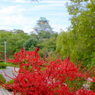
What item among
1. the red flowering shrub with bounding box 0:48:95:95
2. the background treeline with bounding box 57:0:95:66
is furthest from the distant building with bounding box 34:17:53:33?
the red flowering shrub with bounding box 0:48:95:95

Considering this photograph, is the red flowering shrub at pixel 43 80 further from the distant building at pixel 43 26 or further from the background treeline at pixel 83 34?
the distant building at pixel 43 26

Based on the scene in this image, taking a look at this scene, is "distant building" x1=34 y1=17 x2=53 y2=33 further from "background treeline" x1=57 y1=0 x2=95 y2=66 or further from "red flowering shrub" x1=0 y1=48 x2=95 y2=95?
"red flowering shrub" x1=0 y1=48 x2=95 y2=95

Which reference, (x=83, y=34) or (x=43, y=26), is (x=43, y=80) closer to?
(x=83, y=34)

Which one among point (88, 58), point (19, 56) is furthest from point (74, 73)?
point (88, 58)

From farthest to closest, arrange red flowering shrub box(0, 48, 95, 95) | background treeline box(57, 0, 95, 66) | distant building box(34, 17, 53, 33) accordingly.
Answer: distant building box(34, 17, 53, 33), background treeline box(57, 0, 95, 66), red flowering shrub box(0, 48, 95, 95)

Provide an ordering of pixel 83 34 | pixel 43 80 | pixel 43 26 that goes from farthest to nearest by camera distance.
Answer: pixel 43 26 → pixel 83 34 → pixel 43 80

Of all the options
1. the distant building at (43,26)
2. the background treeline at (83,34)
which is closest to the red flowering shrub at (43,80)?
the background treeline at (83,34)

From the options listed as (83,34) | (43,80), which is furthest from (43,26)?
(43,80)

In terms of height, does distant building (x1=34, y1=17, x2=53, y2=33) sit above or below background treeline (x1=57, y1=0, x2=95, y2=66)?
above

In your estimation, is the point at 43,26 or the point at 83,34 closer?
the point at 83,34

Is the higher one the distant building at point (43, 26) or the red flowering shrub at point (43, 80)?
the distant building at point (43, 26)

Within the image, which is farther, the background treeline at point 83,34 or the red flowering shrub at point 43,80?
the background treeline at point 83,34

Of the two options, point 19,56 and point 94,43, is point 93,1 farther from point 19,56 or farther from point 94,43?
point 19,56

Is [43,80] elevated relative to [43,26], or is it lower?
lower
